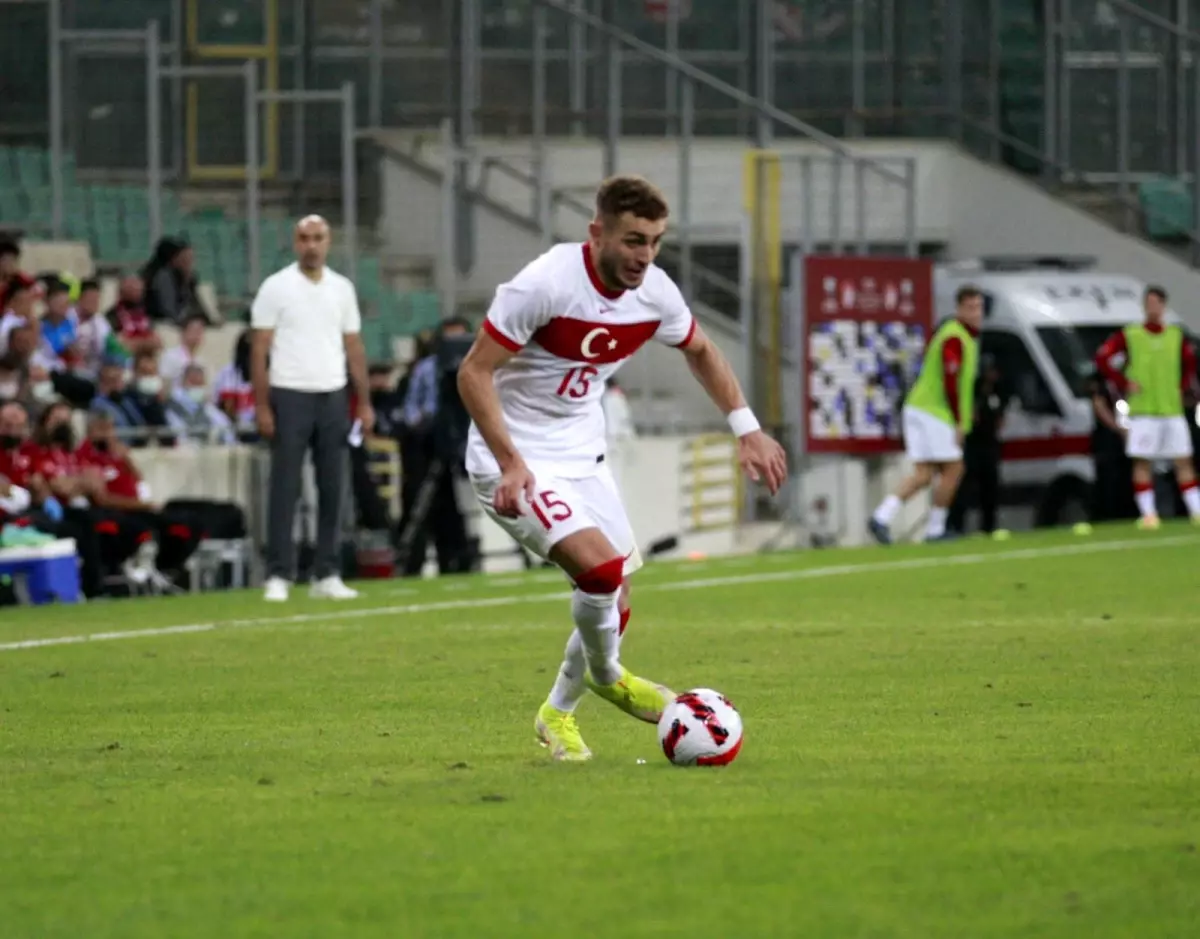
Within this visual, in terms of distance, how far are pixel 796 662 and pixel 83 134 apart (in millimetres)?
16226

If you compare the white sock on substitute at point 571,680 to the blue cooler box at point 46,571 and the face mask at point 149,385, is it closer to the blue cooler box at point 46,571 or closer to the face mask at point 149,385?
the blue cooler box at point 46,571

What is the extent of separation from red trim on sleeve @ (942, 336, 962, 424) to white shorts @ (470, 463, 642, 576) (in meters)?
15.7

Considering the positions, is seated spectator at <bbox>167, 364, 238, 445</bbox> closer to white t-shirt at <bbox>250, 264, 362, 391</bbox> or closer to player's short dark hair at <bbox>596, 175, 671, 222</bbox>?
white t-shirt at <bbox>250, 264, 362, 391</bbox>

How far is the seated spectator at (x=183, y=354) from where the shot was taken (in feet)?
73.4

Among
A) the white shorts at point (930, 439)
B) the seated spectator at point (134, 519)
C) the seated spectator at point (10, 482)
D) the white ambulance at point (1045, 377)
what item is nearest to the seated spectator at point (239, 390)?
the seated spectator at point (134, 519)

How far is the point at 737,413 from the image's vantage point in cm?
961

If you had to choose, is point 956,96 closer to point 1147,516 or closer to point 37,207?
point 1147,516

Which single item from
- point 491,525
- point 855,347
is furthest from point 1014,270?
point 491,525

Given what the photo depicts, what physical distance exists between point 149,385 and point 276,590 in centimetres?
428

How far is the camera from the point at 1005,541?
24141 millimetres

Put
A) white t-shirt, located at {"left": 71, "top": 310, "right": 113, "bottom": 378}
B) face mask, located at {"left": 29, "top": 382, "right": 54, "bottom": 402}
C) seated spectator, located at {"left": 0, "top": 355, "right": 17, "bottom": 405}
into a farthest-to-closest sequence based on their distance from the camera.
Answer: white t-shirt, located at {"left": 71, "top": 310, "right": 113, "bottom": 378}
face mask, located at {"left": 29, "top": 382, "right": 54, "bottom": 402}
seated spectator, located at {"left": 0, "top": 355, "right": 17, "bottom": 405}

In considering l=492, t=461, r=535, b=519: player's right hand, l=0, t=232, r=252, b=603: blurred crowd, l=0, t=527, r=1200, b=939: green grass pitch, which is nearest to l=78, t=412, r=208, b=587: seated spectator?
l=0, t=232, r=252, b=603: blurred crowd

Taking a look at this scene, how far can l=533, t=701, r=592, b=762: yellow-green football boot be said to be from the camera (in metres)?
9.12

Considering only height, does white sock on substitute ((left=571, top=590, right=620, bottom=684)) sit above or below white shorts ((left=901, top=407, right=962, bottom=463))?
above
